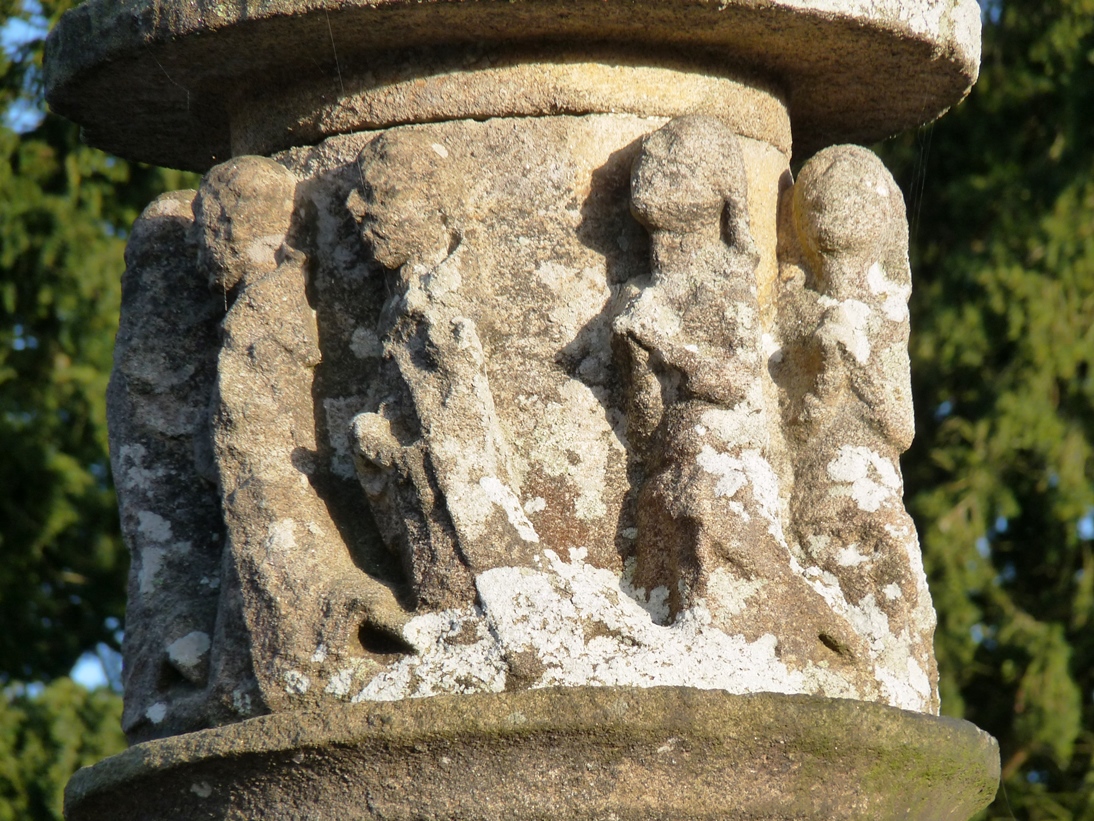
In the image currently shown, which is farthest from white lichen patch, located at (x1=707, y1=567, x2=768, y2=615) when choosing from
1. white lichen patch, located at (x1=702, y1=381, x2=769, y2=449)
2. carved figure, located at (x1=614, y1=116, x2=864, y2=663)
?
white lichen patch, located at (x1=702, y1=381, x2=769, y2=449)

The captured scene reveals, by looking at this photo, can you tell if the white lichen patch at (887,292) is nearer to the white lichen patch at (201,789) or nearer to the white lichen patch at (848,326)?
the white lichen patch at (848,326)

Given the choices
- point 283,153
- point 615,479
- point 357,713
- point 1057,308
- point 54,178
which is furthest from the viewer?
point 1057,308

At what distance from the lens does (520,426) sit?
3211mm

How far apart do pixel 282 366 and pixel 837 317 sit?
1.11 meters

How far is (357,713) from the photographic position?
109 inches

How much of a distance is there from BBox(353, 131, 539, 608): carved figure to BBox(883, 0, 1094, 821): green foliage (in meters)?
5.68

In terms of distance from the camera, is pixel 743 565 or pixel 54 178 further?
pixel 54 178

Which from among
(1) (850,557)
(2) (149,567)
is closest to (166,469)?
(2) (149,567)

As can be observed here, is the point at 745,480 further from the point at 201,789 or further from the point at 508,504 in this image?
the point at 201,789

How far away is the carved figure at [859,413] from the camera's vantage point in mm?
3262

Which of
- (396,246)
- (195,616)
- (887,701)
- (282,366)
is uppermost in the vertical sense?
(396,246)

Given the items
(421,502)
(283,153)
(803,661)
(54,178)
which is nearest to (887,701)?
(803,661)

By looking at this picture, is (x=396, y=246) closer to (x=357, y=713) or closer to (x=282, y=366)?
(x=282, y=366)

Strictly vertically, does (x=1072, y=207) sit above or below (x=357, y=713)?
below
